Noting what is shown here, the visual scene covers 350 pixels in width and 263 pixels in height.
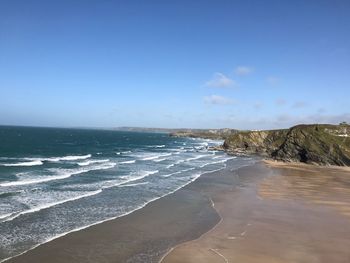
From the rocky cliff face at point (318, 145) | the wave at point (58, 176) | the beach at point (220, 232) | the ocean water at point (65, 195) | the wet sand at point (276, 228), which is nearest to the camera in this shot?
the beach at point (220, 232)

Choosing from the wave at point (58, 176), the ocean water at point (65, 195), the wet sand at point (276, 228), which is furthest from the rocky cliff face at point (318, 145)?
the wave at point (58, 176)

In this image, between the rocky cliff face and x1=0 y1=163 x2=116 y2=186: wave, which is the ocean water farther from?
the rocky cliff face

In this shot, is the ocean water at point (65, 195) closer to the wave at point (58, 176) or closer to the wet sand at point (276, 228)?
the wave at point (58, 176)

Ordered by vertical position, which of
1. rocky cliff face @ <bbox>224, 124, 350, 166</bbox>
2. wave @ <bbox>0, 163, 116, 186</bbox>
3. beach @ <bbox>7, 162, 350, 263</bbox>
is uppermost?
rocky cliff face @ <bbox>224, 124, 350, 166</bbox>

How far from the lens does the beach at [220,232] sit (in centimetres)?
1702

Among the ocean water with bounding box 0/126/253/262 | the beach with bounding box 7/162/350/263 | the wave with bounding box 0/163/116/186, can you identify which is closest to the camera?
the beach with bounding box 7/162/350/263

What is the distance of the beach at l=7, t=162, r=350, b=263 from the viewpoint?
17.0m

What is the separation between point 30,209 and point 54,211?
1.49 m

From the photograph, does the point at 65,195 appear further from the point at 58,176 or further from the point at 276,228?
the point at 276,228

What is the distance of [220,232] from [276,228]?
11.3 ft

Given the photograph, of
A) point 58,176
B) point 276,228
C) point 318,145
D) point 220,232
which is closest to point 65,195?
point 58,176

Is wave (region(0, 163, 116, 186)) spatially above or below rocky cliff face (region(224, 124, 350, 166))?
below

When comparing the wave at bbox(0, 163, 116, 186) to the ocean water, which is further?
the wave at bbox(0, 163, 116, 186)

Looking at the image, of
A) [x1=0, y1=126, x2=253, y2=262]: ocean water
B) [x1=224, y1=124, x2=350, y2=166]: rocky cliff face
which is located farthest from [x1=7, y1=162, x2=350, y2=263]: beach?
[x1=224, y1=124, x2=350, y2=166]: rocky cliff face
